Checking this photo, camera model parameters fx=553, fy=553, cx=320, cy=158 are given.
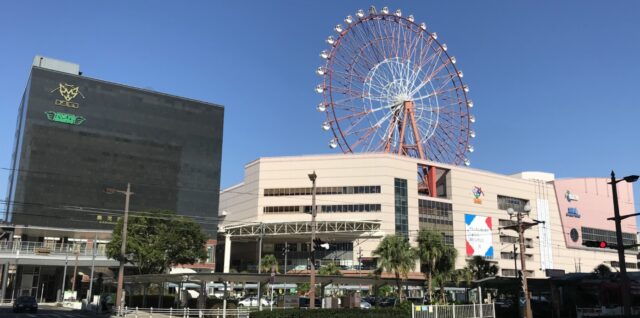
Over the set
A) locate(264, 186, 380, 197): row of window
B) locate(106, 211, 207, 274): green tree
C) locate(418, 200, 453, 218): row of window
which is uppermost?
locate(264, 186, 380, 197): row of window

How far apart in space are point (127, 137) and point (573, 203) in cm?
10220

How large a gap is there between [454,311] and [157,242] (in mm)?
42266

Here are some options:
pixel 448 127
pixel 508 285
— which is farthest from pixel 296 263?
pixel 508 285

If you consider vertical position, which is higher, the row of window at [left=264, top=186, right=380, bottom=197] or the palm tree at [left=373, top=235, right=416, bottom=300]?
the row of window at [left=264, top=186, right=380, bottom=197]

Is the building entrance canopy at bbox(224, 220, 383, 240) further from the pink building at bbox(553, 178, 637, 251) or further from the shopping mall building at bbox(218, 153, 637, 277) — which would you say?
the pink building at bbox(553, 178, 637, 251)

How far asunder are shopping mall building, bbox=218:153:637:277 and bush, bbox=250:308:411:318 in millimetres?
60781

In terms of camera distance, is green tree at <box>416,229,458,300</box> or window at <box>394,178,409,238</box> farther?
window at <box>394,178,409,238</box>

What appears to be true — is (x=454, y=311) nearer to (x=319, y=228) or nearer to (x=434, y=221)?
(x=319, y=228)

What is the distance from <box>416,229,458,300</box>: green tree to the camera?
189ft

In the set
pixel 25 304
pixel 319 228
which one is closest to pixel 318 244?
pixel 25 304

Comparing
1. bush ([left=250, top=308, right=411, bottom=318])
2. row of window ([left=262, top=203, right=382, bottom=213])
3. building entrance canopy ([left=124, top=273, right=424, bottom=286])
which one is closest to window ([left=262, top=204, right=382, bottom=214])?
row of window ([left=262, top=203, right=382, bottom=213])

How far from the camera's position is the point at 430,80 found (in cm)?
10031

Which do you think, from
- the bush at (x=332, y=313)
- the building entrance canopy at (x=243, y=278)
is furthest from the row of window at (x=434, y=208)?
the bush at (x=332, y=313)

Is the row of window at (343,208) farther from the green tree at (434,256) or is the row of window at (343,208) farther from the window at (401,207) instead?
the green tree at (434,256)
